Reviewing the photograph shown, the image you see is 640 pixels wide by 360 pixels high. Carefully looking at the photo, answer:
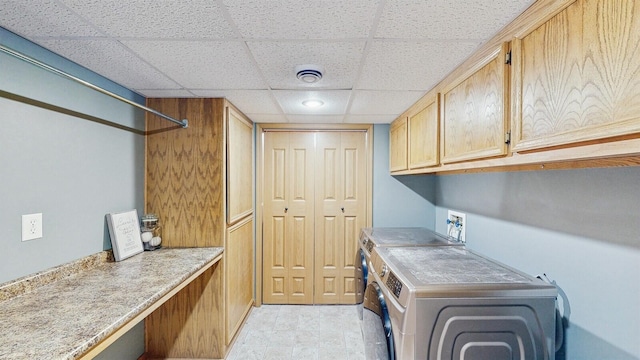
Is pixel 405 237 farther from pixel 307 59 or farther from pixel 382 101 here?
pixel 307 59

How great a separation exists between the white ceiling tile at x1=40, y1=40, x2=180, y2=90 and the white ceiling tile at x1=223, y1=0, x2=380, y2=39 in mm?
688

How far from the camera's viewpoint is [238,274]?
2.76 meters

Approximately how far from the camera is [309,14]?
115 centimetres

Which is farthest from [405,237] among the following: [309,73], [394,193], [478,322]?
[309,73]

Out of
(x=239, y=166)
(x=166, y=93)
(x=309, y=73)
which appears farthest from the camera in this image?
(x=239, y=166)

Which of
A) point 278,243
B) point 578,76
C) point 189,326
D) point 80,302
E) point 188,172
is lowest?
point 189,326

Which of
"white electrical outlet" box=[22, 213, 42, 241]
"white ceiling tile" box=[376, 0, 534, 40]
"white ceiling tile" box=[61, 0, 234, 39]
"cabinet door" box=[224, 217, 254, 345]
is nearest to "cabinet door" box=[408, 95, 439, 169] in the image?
"white ceiling tile" box=[376, 0, 534, 40]

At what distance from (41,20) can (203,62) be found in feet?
2.09

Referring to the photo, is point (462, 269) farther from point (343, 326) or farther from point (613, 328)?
point (343, 326)

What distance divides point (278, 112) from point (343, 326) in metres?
2.13

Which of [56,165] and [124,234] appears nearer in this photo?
[56,165]

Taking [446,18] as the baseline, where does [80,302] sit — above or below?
below

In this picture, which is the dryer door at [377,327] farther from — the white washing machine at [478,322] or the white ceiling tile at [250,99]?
the white ceiling tile at [250,99]

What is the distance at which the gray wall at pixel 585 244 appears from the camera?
113 centimetres
